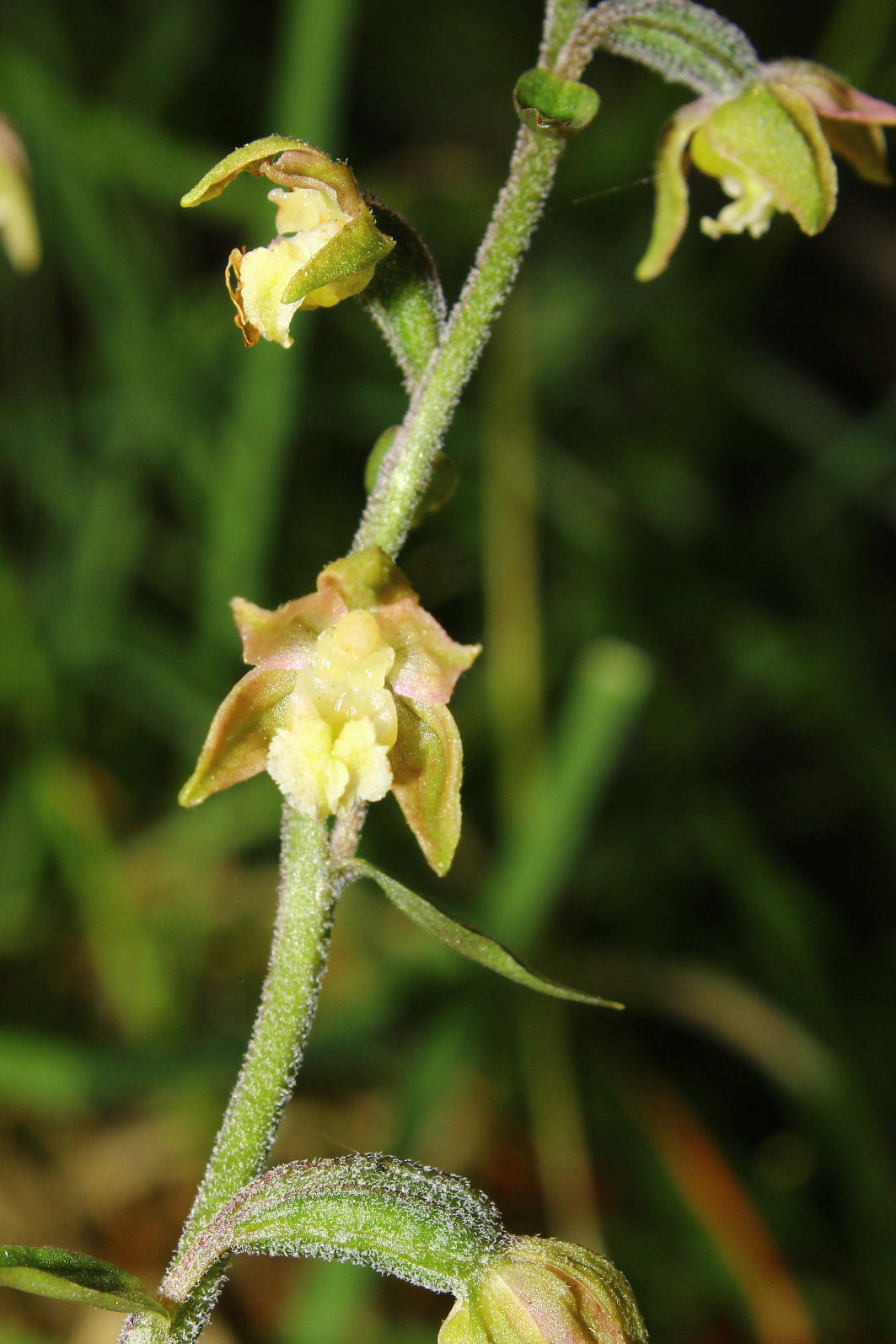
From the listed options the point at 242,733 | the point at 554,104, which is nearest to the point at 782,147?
the point at 554,104

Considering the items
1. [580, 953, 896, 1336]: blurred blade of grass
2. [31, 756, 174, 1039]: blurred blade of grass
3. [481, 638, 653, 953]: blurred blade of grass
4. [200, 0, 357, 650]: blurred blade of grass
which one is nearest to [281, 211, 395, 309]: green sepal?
[481, 638, 653, 953]: blurred blade of grass

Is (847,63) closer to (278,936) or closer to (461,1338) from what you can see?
(278,936)

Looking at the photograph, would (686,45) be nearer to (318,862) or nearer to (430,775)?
(430,775)

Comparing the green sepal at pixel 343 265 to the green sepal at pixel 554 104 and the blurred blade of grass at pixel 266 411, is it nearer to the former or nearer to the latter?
the green sepal at pixel 554 104

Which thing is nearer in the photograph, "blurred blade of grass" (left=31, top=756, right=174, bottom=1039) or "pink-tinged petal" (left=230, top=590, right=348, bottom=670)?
"pink-tinged petal" (left=230, top=590, right=348, bottom=670)

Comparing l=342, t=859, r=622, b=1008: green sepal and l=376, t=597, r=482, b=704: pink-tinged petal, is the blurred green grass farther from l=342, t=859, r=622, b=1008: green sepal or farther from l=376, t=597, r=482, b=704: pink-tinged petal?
l=342, t=859, r=622, b=1008: green sepal

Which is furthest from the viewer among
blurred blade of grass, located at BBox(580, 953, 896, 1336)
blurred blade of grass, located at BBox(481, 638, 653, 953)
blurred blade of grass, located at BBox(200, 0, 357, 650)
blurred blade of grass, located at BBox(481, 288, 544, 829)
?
blurred blade of grass, located at BBox(481, 288, 544, 829)

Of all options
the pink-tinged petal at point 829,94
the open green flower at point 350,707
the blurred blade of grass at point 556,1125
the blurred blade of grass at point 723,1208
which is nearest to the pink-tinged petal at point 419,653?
the open green flower at point 350,707
